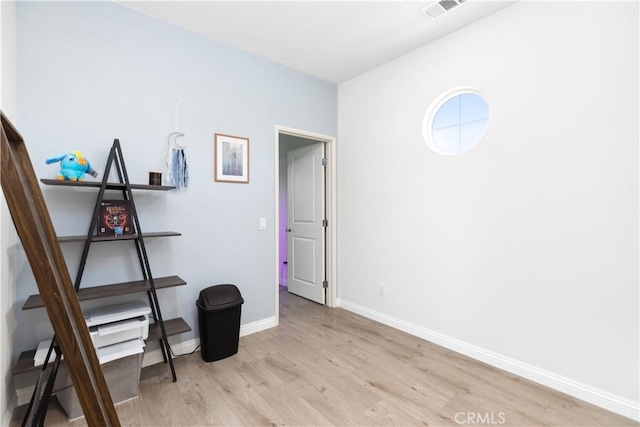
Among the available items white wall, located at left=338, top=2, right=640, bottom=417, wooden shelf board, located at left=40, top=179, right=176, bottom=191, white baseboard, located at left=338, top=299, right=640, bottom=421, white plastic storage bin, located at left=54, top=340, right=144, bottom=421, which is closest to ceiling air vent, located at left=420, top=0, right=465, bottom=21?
white wall, located at left=338, top=2, right=640, bottom=417

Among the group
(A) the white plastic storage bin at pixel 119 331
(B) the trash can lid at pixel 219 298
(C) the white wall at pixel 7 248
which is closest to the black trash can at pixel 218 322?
(B) the trash can lid at pixel 219 298

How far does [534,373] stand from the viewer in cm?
220

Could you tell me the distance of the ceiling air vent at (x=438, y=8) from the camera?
225 centimetres

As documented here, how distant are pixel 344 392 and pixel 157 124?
251 centimetres

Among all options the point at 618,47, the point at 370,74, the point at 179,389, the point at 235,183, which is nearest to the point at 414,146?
the point at 370,74

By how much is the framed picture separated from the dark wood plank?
1.81 meters

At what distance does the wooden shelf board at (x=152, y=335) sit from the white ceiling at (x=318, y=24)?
2.48m

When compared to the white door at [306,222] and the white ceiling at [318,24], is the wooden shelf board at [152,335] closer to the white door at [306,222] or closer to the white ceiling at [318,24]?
the white door at [306,222]

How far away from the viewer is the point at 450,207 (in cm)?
271

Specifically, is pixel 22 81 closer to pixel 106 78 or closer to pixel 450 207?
pixel 106 78

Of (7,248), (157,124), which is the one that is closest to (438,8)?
(157,124)

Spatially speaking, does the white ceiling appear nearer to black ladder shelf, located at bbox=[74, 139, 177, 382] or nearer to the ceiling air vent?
the ceiling air vent

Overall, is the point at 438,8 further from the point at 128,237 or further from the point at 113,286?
the point at 113,286

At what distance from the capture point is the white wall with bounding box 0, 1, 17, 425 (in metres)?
1.65
